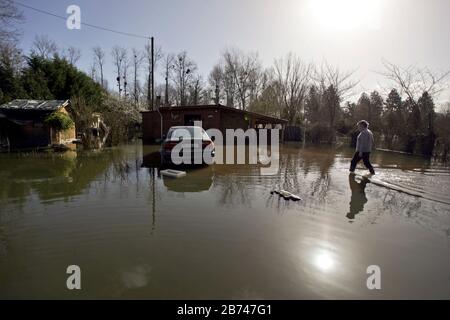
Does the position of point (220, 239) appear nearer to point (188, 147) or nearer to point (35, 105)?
point (188, 147)

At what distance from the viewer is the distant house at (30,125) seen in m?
15.1

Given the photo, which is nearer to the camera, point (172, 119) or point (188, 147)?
point (188, 147)

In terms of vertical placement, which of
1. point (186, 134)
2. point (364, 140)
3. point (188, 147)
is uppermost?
point (186, 134)

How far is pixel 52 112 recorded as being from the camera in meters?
15.8

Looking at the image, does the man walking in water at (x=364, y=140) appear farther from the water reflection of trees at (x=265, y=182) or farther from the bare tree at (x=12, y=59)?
the bare tree at (x=12, y=59)

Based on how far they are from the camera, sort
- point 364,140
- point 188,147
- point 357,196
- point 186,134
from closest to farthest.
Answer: point 357,196
point 364,140
point 188,147
point 186,134

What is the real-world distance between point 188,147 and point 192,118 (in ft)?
38.2

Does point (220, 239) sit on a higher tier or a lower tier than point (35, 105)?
lower

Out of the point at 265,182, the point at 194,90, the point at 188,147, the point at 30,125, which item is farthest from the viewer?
the point at 194,90

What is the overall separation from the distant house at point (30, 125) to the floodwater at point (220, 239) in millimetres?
9061

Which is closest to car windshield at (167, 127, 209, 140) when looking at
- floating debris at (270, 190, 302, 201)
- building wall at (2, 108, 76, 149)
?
floating debris at (270, 190, 302, 201)

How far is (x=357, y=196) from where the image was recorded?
21.1 feet

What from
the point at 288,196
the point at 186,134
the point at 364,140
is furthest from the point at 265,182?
the point at 364,140
